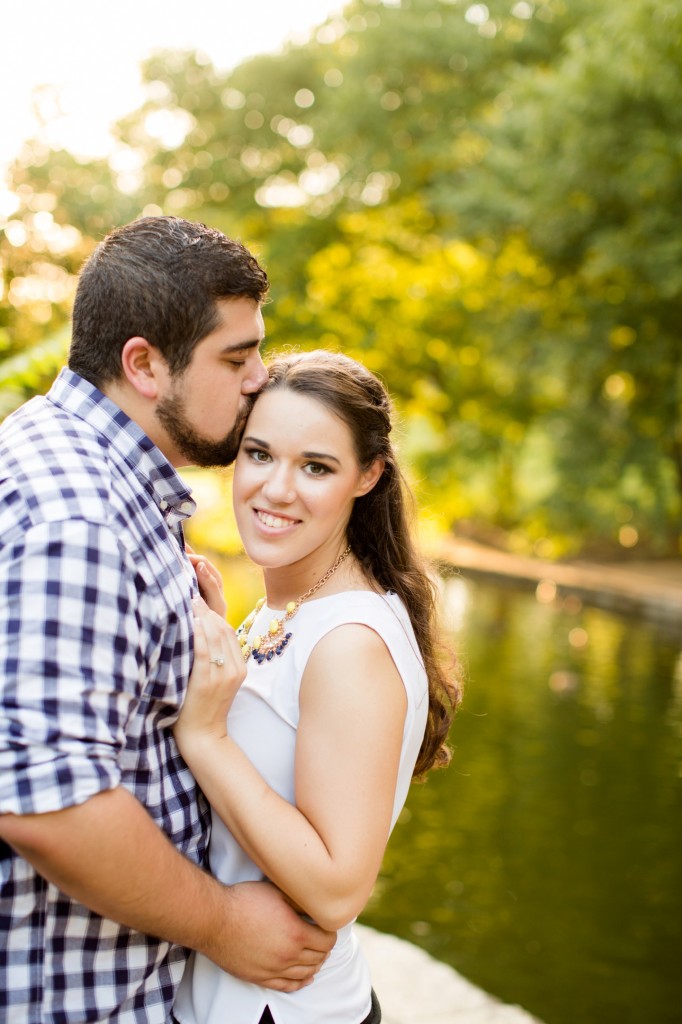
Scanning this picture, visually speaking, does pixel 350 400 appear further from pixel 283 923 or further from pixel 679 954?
pixel 679 954

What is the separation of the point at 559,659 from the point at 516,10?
11618mm

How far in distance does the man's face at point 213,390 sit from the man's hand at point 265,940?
854 mm

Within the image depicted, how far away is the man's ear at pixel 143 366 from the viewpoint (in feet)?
6.24

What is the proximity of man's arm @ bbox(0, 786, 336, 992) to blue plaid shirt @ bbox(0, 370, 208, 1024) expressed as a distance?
0.13 ft

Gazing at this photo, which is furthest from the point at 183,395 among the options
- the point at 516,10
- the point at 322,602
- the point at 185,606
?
the point at 516,10

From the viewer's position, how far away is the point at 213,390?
2.06m

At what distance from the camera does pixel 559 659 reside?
16.0 m

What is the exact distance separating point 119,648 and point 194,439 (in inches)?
23.1

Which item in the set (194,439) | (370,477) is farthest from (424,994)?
(194,439)

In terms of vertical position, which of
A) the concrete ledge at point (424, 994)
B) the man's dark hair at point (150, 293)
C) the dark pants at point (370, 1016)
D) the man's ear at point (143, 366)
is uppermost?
the man's dark hair at point (150, 293)

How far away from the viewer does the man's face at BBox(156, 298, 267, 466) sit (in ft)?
6.49

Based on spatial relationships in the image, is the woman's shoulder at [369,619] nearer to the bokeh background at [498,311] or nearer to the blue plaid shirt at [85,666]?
the blue plaid shirt at [85,666]

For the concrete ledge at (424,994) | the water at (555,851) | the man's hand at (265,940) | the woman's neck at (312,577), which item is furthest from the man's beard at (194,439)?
the water at (555,851)

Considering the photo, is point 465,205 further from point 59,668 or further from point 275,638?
point 59,668
